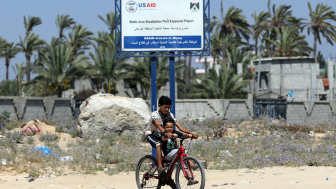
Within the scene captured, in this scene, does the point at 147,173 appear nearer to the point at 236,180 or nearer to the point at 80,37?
the point at 236,180

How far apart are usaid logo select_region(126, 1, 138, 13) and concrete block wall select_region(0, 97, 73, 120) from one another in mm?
12587

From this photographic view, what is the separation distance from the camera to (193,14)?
450 inches

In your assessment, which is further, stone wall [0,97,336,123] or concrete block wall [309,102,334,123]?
concrete block wall [309,102,334,123]

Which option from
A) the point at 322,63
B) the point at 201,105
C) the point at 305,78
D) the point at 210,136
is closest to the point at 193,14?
the point at 210,136

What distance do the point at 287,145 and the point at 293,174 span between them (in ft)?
11.3

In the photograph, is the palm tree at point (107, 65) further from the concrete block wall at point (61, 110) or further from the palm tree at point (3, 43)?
the palm tree at point (3, 43)

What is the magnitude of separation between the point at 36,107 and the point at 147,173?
17.0m

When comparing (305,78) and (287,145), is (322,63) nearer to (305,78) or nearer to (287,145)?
(305,78)

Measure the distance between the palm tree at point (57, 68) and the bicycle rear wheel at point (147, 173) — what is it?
24.7 m

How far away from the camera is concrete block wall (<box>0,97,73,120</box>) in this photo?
21.4 m

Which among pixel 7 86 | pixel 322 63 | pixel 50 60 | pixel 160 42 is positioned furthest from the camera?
pixel 322 63

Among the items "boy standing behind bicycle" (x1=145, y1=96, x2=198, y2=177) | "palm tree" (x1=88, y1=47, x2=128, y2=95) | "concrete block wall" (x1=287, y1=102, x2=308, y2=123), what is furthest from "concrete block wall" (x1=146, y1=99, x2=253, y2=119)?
"boy standing behind bicycle" (x1=145, y1=96, x2=198, y2=177)

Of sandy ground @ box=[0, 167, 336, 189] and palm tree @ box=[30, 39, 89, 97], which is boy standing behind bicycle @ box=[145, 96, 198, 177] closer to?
sandy ground @ box=[0, 167, 336, 189]

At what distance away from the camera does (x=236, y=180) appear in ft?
26.3
